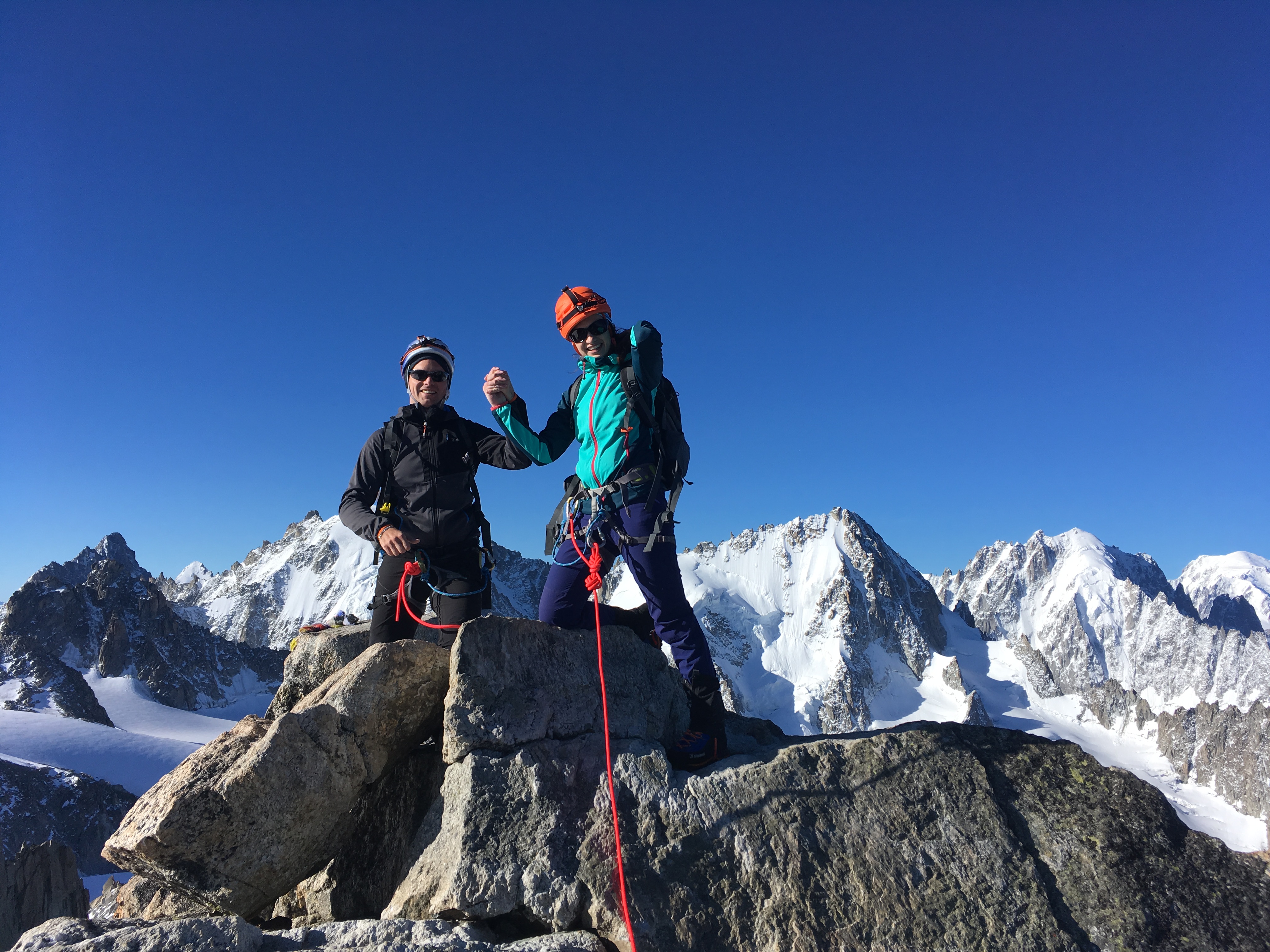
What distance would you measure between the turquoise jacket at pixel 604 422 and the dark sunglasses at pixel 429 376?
835 millimetres

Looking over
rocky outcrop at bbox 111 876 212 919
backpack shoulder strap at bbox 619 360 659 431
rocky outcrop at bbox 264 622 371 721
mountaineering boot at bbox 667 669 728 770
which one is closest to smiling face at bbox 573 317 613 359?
backpack shoulder strap at bbox 619 360 659 431

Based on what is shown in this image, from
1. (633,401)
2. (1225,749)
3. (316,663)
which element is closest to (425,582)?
(316,663)

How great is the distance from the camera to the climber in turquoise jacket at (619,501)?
6.27 metres

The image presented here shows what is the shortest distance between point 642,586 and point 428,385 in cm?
299

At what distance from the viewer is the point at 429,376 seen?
23.4 ft

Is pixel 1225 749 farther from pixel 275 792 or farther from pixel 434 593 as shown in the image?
pixel 275 792

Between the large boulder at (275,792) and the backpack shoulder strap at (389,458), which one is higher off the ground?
the backpack shoulder strap at (389,458)

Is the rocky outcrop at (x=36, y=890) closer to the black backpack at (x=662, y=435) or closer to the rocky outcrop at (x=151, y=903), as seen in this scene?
the rocky outcrop at (x=151, y=903)

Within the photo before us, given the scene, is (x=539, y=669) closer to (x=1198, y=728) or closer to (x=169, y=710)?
(x=169, y=710)

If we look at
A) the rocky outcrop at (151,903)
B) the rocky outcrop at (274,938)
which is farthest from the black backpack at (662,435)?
the rocky outcrop at (151,903)

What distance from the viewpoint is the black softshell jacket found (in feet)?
22.4

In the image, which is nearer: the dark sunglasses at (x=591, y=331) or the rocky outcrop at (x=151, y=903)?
the rocky outcrop at (x=151, y=903)

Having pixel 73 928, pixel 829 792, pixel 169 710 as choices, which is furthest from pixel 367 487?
pixel 169 710

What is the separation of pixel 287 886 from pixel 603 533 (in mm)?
3609
